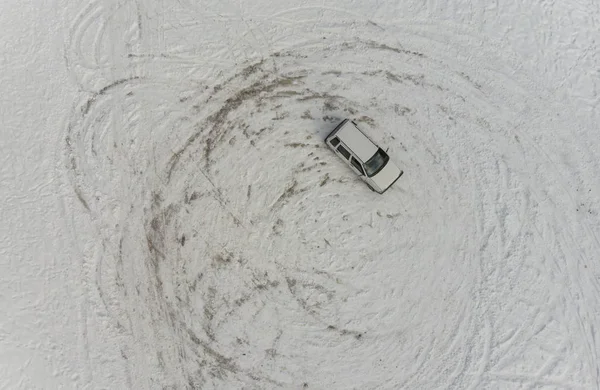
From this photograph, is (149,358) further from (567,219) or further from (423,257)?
(567,219)

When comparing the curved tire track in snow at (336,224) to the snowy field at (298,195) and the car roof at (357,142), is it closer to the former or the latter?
the snowy field at (298,195)

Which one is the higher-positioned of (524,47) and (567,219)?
(524,47)

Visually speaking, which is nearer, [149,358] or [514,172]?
[149,358]

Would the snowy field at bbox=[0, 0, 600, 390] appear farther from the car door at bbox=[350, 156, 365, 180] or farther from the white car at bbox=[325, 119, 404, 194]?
the white car at bbox=[325, 119, 404, 194]

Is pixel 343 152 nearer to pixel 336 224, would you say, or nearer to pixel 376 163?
pixel 376 163

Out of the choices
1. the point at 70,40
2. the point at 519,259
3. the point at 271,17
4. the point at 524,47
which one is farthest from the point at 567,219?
the point at 70,40

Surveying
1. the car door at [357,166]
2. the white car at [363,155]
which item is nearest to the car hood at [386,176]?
the white car at [363,155]

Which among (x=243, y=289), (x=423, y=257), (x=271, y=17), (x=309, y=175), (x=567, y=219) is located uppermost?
(x=271, y=17)

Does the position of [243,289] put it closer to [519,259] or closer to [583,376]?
[519,259]
